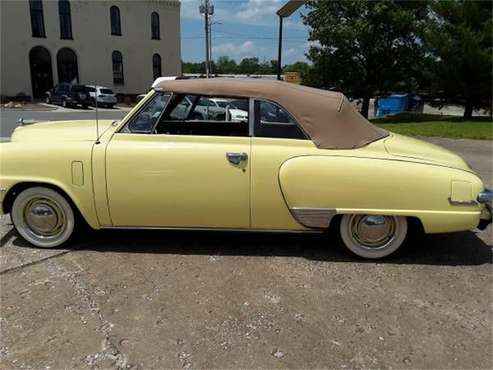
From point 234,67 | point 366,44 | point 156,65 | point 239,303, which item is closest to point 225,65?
point 234,67

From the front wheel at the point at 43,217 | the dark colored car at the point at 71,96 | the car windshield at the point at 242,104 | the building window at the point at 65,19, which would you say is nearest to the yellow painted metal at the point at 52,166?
the front wheel at the point at 43,217

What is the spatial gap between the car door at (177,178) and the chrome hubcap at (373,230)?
954 mm

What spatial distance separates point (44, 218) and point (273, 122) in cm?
218

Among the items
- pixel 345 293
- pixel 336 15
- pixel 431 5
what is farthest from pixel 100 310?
pixel 336 15

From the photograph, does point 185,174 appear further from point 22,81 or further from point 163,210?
point 22,81

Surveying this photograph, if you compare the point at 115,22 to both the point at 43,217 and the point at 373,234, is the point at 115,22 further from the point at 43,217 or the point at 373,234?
the point at 373,234

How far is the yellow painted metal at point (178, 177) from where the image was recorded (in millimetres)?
3750

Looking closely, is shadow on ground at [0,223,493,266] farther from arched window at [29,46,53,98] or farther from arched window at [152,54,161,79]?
arched window at [152,54,161,79]

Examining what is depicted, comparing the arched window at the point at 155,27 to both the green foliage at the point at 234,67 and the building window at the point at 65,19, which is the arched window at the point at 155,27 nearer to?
the building window at the point at 65,19

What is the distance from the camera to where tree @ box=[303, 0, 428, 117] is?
21328 mm

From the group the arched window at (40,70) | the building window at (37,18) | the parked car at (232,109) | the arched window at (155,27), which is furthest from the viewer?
the arched window at (155,27)

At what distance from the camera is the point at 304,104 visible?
153 inches

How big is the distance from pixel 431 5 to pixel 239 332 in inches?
793

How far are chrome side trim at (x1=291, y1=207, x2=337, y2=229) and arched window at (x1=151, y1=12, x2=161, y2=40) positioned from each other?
39101mm
